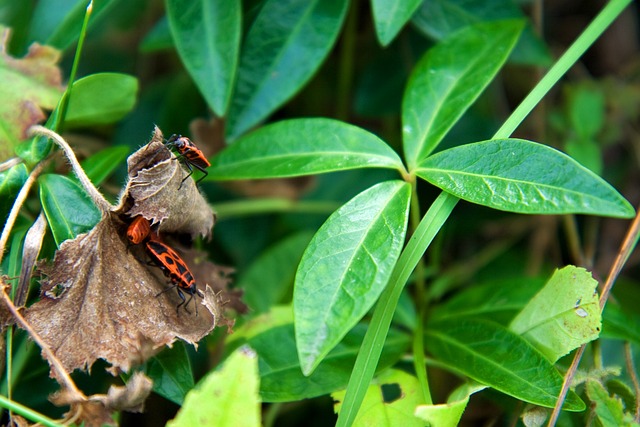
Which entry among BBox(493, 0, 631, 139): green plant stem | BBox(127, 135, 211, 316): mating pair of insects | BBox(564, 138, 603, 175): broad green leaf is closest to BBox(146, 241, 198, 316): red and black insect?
BBox(127, 135, 211, 316): mating pair of insects

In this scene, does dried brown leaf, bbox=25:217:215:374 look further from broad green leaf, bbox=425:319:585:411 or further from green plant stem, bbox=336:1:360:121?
green plant stem, bbox=336:1:360:121

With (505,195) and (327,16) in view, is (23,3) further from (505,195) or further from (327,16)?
(505,195)

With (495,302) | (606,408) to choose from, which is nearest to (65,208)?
(495,302)

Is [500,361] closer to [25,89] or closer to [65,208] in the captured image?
[65,208]

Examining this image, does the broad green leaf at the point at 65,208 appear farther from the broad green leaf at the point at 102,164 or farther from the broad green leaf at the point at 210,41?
the broad green leaf at the point at 210,41

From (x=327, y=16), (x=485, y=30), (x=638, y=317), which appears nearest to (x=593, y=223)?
(x=638, y=317)

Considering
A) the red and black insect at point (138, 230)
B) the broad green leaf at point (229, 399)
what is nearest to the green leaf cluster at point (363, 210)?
the broad green leaf at point (229, 399)
